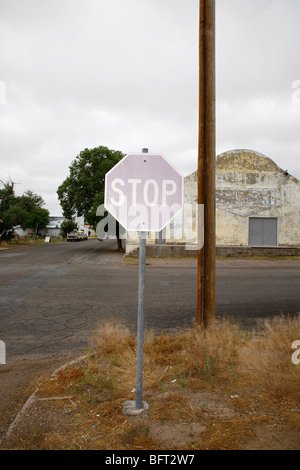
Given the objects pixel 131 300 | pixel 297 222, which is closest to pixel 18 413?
pixel 131 300

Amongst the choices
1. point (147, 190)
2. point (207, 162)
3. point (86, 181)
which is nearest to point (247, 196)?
point (86, 181)

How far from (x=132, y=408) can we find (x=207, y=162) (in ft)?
11.1

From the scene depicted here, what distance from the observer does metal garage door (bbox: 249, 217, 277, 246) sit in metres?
25.5

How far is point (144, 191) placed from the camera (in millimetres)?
3139

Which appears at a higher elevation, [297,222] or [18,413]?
[297,222]

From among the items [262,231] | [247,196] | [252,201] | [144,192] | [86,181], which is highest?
[86,181]

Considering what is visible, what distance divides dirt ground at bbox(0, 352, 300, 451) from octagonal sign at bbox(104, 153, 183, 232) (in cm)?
171

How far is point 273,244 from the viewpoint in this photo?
25.6 m

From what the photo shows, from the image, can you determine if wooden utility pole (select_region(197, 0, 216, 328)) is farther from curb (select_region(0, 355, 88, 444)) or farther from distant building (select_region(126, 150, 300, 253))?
distant building (select_region(126, 150, 300, 253))

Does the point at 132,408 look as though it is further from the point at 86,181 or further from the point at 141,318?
the point at 86,181

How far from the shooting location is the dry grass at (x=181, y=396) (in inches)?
111

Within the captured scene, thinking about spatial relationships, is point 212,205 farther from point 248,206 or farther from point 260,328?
point 248,206

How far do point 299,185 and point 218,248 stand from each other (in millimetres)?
9021

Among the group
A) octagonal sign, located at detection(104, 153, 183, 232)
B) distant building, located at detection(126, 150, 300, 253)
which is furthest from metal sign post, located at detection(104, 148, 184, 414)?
distant building, located at detection(126, 150, 300, 253)
